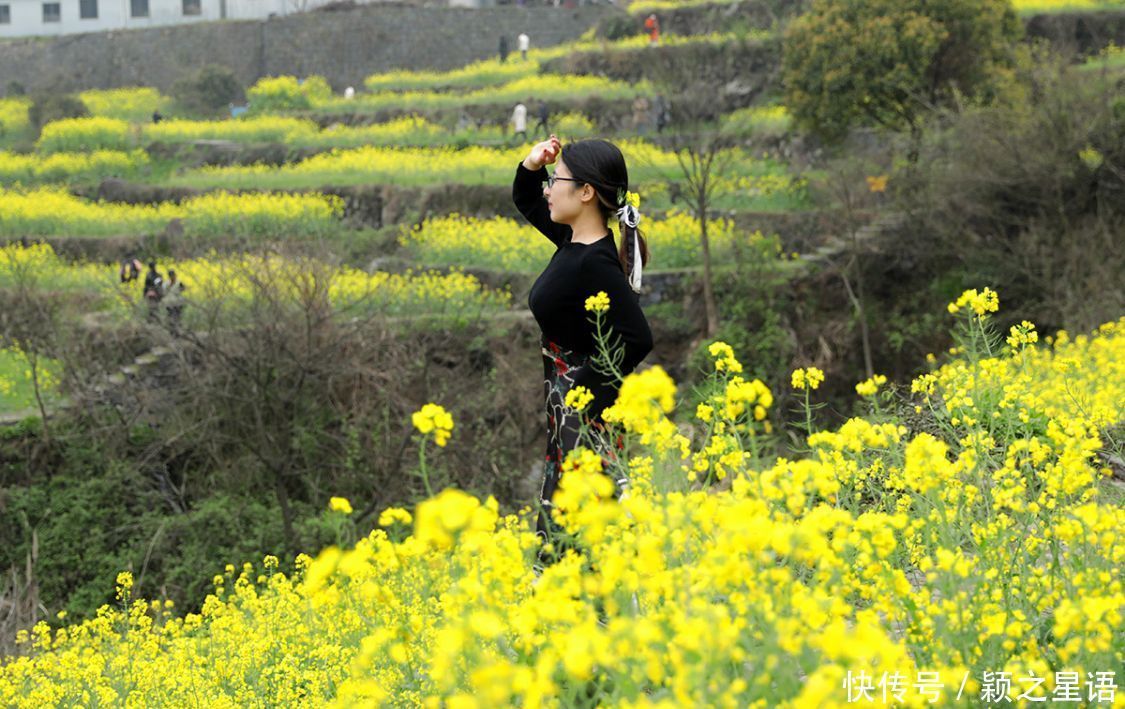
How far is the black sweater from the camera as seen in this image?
161 inches

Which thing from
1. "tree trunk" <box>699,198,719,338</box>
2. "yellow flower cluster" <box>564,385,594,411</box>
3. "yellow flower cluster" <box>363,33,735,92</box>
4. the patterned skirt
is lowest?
"tree trunk" <box>699,198,719,338</box>

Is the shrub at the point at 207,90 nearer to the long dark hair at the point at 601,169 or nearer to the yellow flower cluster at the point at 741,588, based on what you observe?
the long dark hair at the point at 601,169

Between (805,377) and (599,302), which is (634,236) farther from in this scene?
(805,377)

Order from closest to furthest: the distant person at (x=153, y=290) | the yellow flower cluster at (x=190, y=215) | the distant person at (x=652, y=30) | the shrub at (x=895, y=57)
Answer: the distant person at (x=153, y=290)
the shrub at (x=895, y=57)
the yellow flower cluster at (x=190, y=215)
the distant person at (x=652, y=30)

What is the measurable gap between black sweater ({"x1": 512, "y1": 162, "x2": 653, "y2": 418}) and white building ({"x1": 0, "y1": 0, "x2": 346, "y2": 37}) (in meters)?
42.7

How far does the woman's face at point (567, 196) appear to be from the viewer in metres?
4.17

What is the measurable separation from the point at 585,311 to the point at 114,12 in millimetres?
45210

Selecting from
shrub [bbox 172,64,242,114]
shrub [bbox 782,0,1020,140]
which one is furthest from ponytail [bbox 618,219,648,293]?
shrub [bbox 172,64,242,114]

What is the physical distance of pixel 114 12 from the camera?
44688mm

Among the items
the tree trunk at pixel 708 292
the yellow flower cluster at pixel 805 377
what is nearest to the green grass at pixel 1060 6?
the tree trunk at pixel 708 292

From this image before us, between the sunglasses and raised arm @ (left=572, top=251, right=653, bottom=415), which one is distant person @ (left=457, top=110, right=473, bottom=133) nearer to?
the sunglasses

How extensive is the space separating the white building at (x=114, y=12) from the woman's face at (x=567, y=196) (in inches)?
1678

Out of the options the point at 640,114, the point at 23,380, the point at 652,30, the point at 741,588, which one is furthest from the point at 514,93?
the point at 741,588

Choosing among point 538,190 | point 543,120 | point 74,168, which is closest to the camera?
point 538,190
